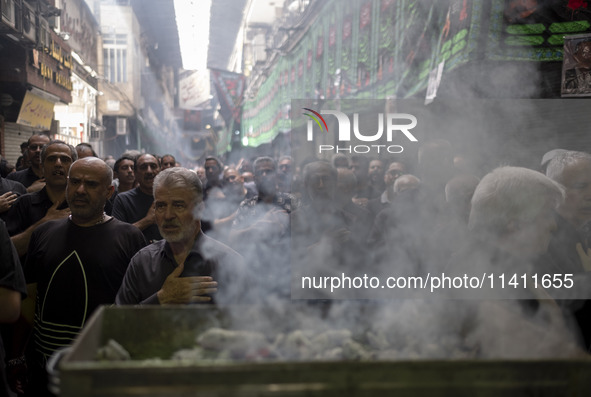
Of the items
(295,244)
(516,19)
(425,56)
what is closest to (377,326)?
(295,244)

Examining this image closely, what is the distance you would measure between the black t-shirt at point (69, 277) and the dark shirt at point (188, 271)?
22cm

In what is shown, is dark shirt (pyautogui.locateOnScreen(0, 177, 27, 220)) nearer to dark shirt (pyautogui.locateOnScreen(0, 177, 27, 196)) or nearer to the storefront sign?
dark shirt (pyautogui.locateOnScreen(0, 177, 27, 196))

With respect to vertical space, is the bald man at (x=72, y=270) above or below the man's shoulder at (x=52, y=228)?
below

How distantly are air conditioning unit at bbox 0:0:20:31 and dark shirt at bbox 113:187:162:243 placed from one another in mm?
4969

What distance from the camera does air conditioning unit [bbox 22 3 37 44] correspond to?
8289 mm

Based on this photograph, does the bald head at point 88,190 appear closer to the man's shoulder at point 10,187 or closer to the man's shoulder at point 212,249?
the man's shoulder at point 212,249

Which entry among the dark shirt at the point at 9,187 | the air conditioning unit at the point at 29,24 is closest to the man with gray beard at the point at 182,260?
the dark shirt at the point at 9,187

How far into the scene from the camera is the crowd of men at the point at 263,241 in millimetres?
1966

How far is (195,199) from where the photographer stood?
2480 mm

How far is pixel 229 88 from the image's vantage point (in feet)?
65.5

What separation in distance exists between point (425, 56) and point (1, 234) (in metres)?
4.65

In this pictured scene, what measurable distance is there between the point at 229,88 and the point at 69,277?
59.8ft

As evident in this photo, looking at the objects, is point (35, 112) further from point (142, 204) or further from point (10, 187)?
point (142, 204)

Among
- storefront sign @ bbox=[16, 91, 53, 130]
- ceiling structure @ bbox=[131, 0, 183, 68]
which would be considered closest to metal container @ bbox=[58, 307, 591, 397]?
storefront sign @ bbox=[16, 91, 53, 130]
